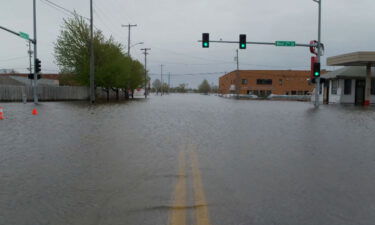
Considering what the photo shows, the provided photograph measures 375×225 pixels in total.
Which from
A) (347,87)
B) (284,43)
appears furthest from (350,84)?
(284,43)

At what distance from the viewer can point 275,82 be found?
9638cm

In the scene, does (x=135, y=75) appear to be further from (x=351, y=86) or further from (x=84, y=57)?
(x=351, y=86)

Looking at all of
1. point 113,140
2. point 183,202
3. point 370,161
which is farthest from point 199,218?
point 113,140

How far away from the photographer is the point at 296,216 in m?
4.04

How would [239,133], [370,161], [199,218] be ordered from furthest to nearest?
[239,133]
[370,161]
[199,218]

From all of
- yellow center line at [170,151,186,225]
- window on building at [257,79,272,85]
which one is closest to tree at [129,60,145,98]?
window on building at [257,79,272,85]

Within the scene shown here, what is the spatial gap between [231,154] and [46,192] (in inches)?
168

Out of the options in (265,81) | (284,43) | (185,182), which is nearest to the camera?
(185,182)

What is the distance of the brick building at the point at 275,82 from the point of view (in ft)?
313

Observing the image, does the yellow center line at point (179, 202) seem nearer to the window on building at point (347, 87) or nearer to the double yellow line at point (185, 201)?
the double yellow line at point (185, 201)

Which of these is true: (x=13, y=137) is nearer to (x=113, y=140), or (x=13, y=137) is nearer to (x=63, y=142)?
(x=63, y=142)

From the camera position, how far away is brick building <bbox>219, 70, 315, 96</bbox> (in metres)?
95.2

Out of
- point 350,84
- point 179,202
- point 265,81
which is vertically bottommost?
point 179,202

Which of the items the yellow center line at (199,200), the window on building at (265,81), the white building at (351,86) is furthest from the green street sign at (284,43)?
the window on building at (265,81)
